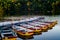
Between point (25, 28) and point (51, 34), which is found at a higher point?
point (25, 28)

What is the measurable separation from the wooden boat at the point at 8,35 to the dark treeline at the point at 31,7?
23 centimetres

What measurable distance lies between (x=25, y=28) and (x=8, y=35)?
241 mm

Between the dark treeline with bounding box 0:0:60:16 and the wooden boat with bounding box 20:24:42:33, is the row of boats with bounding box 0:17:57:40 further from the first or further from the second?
the dark treeline with bounding box 0:0:60:16

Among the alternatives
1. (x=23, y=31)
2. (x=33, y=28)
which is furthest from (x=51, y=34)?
(x=23, y=31)

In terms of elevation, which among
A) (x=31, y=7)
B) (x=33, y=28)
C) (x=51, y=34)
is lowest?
(x=51, y=34)

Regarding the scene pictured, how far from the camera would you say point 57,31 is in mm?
2748

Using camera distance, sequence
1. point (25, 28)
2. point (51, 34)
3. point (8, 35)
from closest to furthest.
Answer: point (8, 35)
point (25, 28)
point (51, 34)

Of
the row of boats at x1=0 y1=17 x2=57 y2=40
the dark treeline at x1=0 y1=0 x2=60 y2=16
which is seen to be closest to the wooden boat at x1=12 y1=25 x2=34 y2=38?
the row of boats at x1=0 y1=17 x2=57 y2=40

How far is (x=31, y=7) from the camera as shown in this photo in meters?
2.78

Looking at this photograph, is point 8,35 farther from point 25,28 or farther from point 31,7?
point 31,7

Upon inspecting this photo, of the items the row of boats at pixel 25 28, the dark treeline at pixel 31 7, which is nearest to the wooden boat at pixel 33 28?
the row of boats at pixel 25 28

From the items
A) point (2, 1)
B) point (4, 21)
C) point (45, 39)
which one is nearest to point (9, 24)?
point (4, 21)

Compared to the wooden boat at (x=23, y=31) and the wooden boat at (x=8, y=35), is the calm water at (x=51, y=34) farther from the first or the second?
the wooden boat at (x=8, y=35)

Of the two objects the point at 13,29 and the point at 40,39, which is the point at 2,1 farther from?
the point at 40,39
